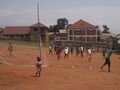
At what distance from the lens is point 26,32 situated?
311 feet

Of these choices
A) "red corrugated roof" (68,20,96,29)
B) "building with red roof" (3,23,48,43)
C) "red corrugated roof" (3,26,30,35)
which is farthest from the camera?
"red corrugated roof" (3,26,30,35)

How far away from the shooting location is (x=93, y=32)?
9056 centimetres

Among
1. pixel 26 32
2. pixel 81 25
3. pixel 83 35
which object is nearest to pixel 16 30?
pixel 26 32

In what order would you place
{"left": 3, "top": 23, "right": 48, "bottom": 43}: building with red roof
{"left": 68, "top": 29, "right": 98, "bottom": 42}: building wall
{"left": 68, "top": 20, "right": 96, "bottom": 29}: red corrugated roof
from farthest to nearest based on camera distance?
{"left": 3, "top": 23, "right": 48, "bottom": 43}: building with red roof < {"left": 68, "top": 20, "right": 96, "bottom": 29}: red corrugated roof < {"left": 68, "top": 29, "right": 98, "bottom": 42}: building wall

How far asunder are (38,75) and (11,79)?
2.37 metres

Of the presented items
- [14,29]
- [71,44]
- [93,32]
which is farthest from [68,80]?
[14,29]

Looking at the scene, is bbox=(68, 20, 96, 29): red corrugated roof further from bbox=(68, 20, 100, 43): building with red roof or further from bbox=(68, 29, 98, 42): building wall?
bbox=(68, 29, 98, 42): building wall

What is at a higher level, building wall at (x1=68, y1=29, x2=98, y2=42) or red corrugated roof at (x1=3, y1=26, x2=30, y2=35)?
red corrugated roof at (x1=3, y1=26, x2=30, y2=35)

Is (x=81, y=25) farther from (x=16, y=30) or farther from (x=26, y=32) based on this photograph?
(x=16, y=30)

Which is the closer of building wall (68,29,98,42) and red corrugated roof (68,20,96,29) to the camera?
building wall (68,29,98,42)

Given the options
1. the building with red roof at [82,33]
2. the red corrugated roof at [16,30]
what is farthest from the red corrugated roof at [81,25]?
the red corrugated roof at [16,30]

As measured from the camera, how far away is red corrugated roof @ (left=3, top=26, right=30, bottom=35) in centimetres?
9550

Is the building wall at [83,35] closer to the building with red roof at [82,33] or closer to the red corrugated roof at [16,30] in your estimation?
the building with red roof at [82,33]

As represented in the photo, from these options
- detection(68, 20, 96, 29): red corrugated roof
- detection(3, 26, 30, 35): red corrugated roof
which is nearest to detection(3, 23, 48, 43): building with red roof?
detection(3, 26, 30, 35): red corrugated roof
